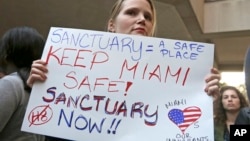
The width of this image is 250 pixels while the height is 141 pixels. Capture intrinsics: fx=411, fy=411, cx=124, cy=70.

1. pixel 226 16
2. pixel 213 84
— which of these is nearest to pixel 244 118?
pixel 213 84

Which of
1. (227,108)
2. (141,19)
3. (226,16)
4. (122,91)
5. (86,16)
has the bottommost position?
(122,91)

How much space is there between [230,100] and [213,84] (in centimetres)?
213

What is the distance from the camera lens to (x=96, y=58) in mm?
1454

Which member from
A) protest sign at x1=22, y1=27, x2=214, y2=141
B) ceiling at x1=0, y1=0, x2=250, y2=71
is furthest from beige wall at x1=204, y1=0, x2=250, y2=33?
protest sign at x1=22, y1=27, x2=214, y2=141

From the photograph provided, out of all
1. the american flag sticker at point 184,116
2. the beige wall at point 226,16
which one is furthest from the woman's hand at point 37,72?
the beige wall at point 226,16

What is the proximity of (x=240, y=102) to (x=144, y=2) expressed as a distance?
6.68ft

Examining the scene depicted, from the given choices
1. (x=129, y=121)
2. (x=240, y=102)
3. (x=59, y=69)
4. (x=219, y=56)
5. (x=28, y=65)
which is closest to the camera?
(x=129, y=121)

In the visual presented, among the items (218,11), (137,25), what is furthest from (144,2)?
(218,11)

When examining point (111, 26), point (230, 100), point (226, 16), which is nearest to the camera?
point (111, 26)

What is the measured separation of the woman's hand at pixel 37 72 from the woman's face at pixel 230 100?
84.0 inches

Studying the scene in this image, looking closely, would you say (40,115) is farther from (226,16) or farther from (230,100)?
(226,16)

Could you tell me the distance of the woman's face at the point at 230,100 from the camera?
326 centimetres

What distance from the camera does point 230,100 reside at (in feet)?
11.0

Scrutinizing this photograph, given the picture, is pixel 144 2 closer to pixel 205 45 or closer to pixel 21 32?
pixel 205 45
